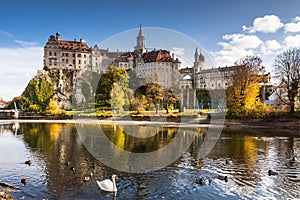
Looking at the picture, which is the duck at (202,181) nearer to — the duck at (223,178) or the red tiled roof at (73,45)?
the duck at (223,178)

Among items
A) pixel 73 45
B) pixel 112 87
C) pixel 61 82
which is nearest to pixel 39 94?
pixel 61 82

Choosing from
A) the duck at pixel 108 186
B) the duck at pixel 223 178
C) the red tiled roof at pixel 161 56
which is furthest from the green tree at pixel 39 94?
the duck at pixel 223 178

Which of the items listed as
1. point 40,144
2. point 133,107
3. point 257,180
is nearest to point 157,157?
point 257,180

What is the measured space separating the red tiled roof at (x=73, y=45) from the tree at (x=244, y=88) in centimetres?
7504

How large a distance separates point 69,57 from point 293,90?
83831 millimetres

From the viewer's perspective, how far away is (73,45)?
356 ft

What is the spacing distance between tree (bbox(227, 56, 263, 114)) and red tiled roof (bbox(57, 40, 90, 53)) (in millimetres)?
75035

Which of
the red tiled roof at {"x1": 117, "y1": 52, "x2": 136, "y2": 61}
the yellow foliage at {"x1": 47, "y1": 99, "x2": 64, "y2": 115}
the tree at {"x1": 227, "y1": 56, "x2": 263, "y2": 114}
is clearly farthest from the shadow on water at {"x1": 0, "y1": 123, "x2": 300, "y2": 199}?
the red tiled roof at {"x1": 117, "y1": 52, "x2": 136, "y2": 61}

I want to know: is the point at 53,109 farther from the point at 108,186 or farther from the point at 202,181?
the point at 202,181

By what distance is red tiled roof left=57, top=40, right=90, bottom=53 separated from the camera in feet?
346

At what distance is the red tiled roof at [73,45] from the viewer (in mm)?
105425

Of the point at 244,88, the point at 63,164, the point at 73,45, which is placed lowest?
the point at 63,164

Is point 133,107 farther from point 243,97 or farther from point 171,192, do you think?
point 171,192

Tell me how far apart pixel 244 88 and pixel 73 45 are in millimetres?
80324
